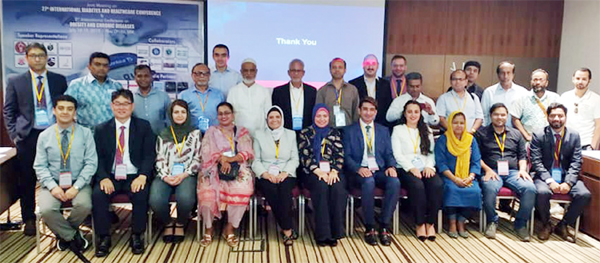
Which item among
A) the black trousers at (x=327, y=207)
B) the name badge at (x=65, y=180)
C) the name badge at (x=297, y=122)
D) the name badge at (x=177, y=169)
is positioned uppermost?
the name badge at (x=297, y=122)

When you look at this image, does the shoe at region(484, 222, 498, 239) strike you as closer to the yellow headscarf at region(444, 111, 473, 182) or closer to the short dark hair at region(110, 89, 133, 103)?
the yellow headscarf at region(444, 111, 473, 182)

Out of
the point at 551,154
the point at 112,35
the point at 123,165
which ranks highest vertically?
the point at 112,35

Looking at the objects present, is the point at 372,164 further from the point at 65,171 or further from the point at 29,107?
the point at 29,107

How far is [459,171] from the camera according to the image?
3656mm

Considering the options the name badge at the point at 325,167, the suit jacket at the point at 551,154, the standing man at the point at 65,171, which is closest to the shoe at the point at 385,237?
the name badge at the point at 325,167

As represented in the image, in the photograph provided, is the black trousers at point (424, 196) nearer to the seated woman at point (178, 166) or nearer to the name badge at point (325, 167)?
the name badge at point (325, 167)

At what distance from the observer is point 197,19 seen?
5.24 meters

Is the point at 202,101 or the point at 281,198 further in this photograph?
the point at 202,101

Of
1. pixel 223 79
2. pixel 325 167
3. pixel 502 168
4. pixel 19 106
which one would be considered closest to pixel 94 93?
pixel 19 106

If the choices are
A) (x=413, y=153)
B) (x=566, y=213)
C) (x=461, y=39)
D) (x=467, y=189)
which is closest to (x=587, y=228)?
(x=566, y=213)

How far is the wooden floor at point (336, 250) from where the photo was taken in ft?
10.3

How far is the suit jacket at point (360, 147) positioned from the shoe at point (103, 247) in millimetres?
2005

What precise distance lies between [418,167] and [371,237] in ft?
2.45

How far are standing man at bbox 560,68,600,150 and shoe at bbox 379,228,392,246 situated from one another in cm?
229
